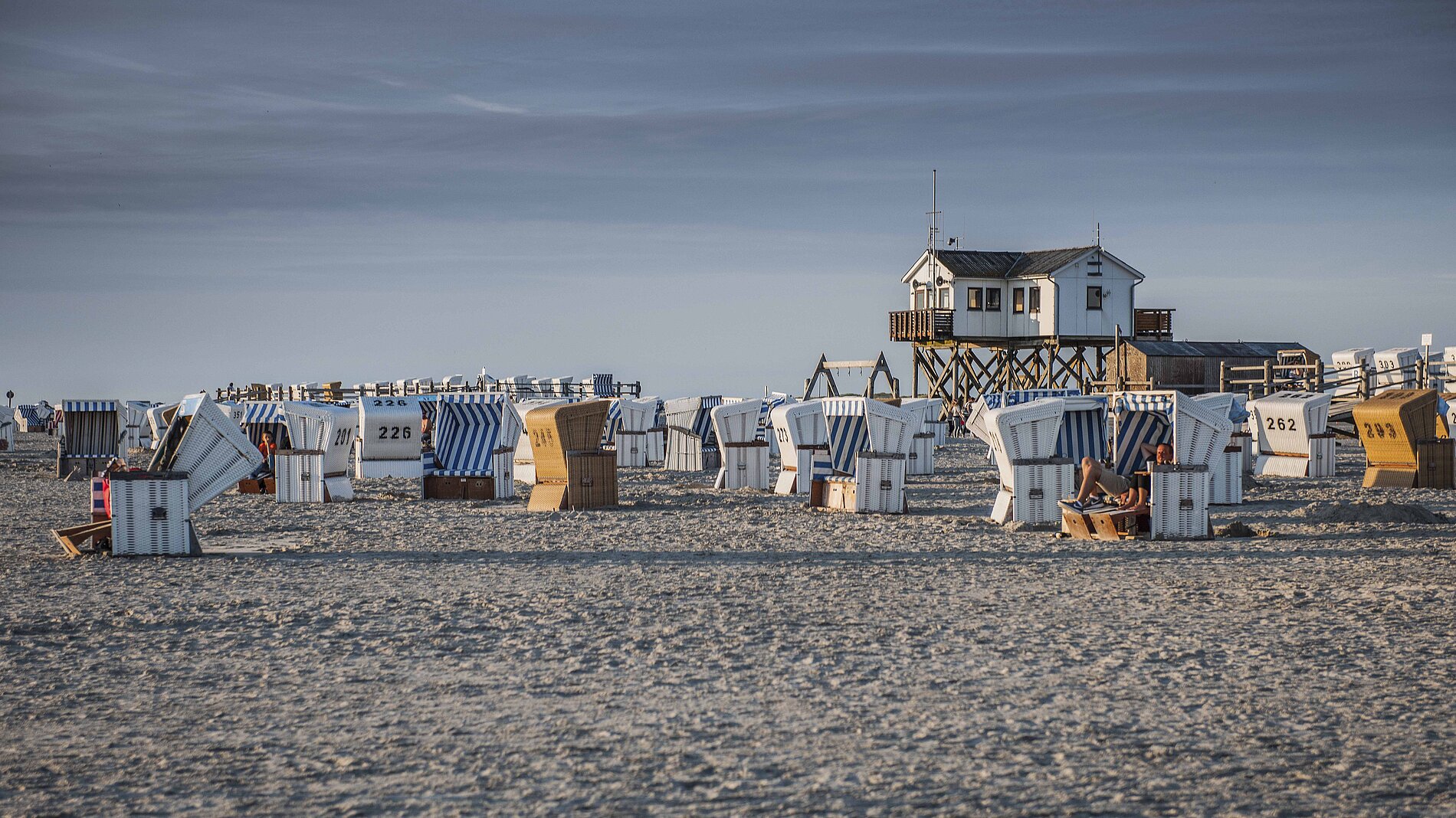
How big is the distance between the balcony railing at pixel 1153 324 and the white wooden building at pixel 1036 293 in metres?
2.12

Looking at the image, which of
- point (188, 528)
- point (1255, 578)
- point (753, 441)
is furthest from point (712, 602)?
point (753, 441)

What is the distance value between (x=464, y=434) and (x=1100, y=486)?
33.7 feet

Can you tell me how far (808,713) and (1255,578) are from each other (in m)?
5.93

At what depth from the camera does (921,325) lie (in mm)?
53844

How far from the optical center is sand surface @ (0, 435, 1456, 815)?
5266 mm

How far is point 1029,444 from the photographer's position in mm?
15484

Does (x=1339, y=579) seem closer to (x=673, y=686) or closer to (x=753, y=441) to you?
(x=673, y=686)

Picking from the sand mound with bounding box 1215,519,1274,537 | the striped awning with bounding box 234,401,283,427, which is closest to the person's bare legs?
the sand mound with bounding box 1215,519,1274,537

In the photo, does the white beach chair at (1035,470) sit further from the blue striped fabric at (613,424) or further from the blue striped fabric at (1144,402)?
the blue striped fabric at (613,424)

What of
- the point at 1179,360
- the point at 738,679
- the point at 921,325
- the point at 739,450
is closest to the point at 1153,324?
the point at 1179,360

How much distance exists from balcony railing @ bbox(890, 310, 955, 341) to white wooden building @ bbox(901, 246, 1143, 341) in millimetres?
288

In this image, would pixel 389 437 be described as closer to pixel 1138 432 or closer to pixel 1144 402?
pixel 1138 432

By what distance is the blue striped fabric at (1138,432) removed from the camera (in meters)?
16.2

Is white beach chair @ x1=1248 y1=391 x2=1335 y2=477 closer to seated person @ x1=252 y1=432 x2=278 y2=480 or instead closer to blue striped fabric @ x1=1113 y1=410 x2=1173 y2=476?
blue striped fabric @ x1=1113 y1=410 x2=1173 y2=476
